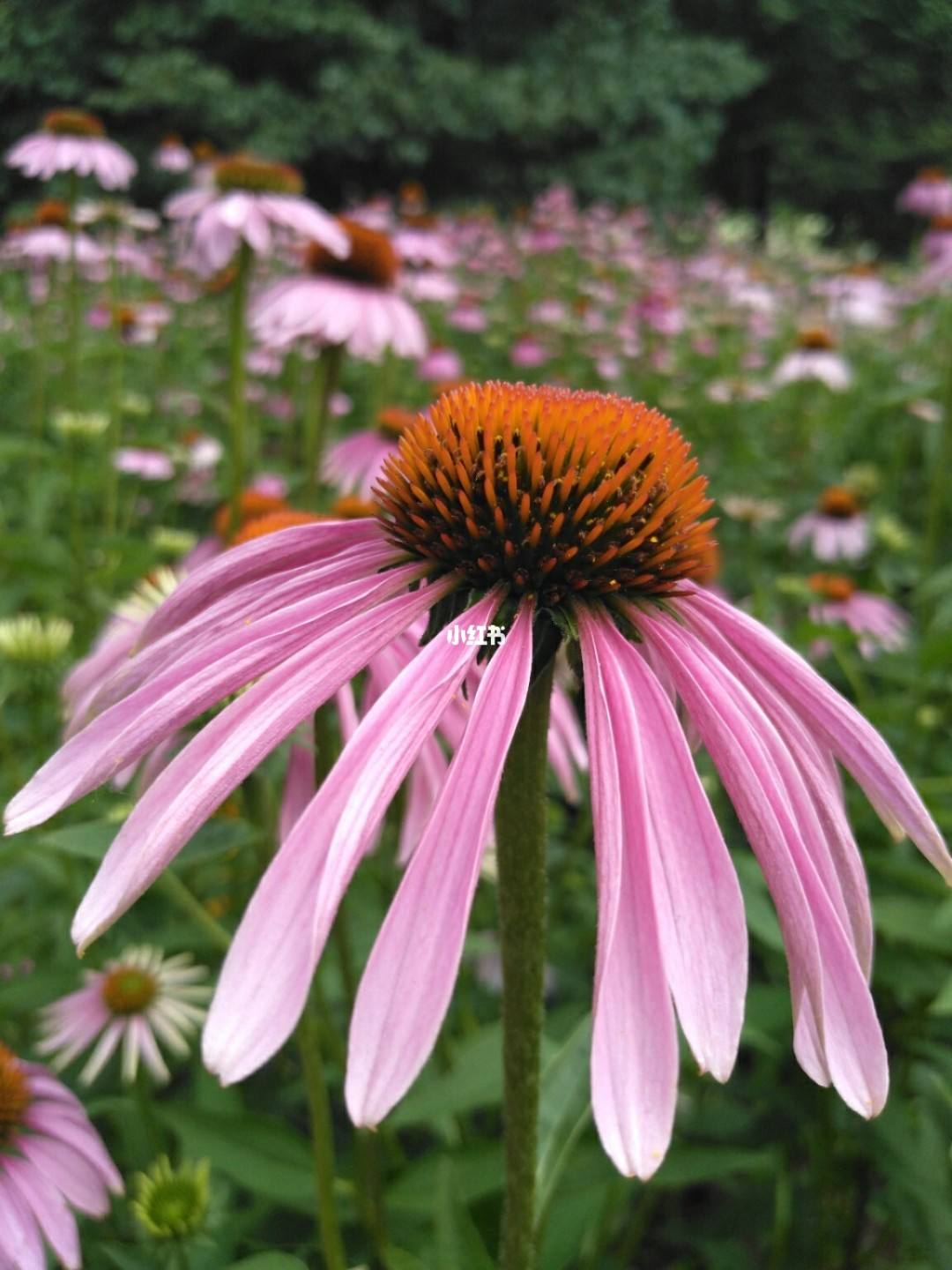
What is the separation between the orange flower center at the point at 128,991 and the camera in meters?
0.96

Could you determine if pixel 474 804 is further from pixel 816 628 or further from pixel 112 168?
pixel 112 168

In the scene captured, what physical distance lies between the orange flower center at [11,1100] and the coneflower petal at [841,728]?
0.55m

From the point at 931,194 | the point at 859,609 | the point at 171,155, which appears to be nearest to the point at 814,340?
the point at 931,194

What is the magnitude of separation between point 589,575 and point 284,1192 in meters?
0.52

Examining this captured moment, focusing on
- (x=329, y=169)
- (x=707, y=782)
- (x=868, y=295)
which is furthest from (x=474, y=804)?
(x=329, y=169)

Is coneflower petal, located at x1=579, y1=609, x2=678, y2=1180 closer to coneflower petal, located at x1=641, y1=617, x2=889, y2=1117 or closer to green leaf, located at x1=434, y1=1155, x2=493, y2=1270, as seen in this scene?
coneflower petal, located at x1=641, y1=617, x2=889, y2=1117

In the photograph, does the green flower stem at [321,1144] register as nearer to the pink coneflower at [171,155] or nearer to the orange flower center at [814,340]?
the orange flower center at [814,340]

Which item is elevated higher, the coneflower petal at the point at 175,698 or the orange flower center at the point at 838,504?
the orange flower center at the point at 838,504

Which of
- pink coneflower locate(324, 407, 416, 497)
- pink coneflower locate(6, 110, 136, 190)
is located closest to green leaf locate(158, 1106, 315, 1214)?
pink coneflower locate(324, 407, 416, 497)

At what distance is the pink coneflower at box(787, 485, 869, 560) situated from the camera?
213cm

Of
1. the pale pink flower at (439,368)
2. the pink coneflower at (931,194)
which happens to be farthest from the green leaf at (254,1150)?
the pink coneflower at (931,194)

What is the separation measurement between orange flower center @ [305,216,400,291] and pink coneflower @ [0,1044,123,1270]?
5.44 ft

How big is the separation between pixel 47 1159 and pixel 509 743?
0.50 metres

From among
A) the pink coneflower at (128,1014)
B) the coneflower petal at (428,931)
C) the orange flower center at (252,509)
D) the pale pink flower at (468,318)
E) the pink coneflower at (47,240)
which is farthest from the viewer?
the pale pink flower at (468,318)
